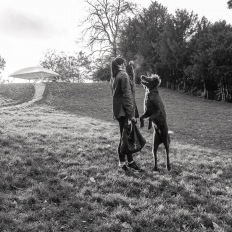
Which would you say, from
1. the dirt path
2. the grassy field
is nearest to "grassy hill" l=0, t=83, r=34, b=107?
the dirt path

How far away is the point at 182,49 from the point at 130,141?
23199 mm

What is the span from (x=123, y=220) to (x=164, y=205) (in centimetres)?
81

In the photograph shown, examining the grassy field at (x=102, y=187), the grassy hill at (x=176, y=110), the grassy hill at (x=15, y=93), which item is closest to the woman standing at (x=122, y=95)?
the grassy field at (x=102, y=187)

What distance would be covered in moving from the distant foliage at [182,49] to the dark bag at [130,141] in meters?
18.2

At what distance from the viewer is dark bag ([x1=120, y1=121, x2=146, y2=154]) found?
216 inches

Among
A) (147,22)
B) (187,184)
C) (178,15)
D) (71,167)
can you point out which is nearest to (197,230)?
(187,184)

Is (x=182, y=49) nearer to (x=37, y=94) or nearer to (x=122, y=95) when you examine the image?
(x=37, y=94)

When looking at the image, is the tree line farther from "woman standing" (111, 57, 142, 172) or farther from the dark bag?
the dark bag

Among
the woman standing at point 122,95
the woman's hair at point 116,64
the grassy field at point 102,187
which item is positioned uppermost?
the woman's hair at point 116,64

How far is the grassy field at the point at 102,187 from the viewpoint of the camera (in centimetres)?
385

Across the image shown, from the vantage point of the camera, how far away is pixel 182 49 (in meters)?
26.8

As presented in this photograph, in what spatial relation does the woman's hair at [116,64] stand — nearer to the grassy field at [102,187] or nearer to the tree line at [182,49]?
the grassy field at [102,187]

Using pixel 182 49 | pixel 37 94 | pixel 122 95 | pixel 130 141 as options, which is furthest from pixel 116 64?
pixel 182 49

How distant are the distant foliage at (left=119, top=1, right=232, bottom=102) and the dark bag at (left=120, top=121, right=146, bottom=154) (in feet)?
59.8
